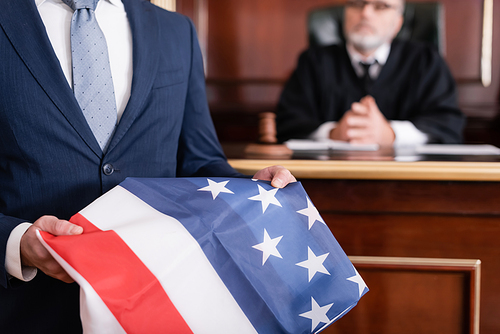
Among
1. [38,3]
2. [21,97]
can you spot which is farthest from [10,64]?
[38,3]

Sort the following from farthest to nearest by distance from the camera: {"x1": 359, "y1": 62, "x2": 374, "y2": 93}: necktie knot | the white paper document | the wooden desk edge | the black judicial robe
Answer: {"x1": 359, "y1": 62, "x2": 374, "y2": 93}: necktie knot < the black judicial robe < the white paper document < the wooden desk edge

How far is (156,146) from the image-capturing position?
0.90 meters

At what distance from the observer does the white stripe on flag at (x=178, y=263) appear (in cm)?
64

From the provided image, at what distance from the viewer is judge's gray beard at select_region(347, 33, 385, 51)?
96.1 inches

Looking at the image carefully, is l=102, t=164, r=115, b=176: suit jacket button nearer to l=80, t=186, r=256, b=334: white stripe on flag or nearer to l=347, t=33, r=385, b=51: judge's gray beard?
l=80, t=186, r=256, b=334: white stripe on flag

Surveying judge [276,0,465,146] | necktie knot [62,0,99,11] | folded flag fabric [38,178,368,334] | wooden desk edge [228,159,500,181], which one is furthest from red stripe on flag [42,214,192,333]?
judge [276,0,465,146]

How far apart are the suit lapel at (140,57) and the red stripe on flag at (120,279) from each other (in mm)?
252

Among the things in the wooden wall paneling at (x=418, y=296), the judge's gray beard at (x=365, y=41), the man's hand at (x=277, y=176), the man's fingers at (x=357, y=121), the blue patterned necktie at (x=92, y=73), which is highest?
the judge's gray beard at (x=365, y=41)

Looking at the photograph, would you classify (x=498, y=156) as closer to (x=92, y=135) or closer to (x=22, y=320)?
(x=92, y=135)

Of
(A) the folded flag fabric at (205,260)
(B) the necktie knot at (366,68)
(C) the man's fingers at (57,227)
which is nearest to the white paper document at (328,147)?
(A) the folded flag fabric at (205,260)

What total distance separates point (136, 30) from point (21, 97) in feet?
0.93

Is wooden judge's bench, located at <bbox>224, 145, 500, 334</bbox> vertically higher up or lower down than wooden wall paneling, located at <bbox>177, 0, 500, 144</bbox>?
lower down

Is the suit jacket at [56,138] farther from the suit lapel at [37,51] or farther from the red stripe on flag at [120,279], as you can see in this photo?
the red stripe on flag at [120,279]

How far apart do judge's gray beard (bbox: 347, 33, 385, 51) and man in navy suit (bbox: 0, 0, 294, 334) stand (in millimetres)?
1757
